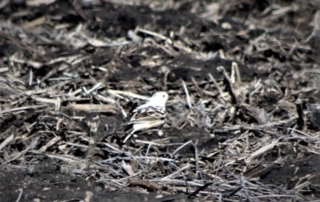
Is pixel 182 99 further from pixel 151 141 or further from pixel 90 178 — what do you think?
pixel 90 178

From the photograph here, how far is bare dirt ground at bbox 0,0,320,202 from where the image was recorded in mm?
3975

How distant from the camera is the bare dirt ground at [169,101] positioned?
156 inches

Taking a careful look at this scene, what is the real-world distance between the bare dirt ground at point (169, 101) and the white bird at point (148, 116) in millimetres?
66

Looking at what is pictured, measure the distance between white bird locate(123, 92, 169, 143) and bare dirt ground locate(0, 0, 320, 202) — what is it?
0.22ft

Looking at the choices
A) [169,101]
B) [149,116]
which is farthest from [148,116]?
[169,101]

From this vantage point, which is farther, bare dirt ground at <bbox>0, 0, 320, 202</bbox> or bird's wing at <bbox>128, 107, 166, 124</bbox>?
bird's wing at <bbox>128, 107, 166, 124</bbox>

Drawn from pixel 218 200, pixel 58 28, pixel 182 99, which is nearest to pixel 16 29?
pixel 58 28

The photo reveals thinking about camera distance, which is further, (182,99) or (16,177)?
(182,99)

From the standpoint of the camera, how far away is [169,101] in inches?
197

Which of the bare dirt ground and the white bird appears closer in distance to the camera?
the bare dirt ground

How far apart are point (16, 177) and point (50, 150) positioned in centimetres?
40

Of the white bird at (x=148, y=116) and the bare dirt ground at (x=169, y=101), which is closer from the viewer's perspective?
the bare dirt ground at (x=169, y=101)

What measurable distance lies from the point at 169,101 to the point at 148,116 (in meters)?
0.41

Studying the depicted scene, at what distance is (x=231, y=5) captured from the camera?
6.67m
